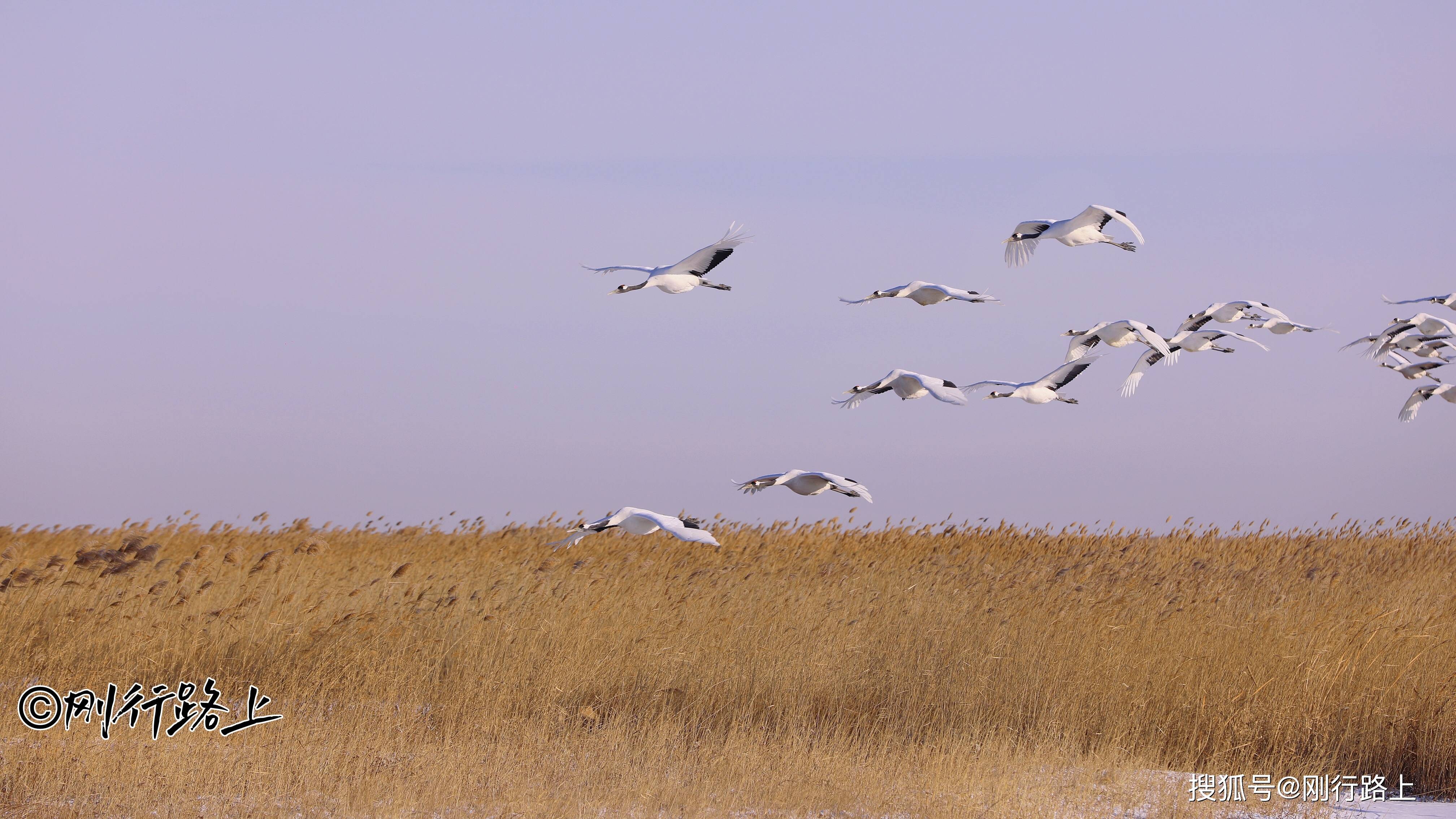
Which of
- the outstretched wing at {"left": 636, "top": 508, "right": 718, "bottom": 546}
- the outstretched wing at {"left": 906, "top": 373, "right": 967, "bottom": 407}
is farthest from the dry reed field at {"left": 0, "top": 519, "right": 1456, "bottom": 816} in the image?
the outstretched wing at {"left": 906, "top": 373, "right": 967, "bottom": 407}

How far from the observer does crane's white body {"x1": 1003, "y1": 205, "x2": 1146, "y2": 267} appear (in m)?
7.24

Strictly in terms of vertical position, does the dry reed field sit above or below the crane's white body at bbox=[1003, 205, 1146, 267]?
below

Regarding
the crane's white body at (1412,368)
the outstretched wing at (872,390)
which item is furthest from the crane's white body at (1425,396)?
the outstretched wing at (872,390)

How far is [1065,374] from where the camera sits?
7945 millimetres

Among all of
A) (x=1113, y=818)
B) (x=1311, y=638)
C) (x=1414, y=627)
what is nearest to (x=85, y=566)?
(x=1113, y=818)

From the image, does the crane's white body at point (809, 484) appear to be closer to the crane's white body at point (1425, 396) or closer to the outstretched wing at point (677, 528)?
the outstretched wing at point (677, 528)

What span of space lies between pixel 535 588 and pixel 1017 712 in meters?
4.09

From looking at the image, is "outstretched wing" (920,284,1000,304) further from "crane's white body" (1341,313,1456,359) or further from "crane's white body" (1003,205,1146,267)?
"crane's white body" (1341,313,1456,359)

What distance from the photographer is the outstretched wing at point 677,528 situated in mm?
5887

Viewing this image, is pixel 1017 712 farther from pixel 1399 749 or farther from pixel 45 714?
pixel 45 714

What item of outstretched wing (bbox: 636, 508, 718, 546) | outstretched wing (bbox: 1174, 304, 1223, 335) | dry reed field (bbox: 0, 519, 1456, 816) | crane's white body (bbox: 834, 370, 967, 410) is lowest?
dry reed field (bbox: 0, 519, 1456, 816)

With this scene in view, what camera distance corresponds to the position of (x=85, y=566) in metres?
9.24

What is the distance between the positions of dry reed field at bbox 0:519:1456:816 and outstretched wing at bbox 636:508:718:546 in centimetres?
141

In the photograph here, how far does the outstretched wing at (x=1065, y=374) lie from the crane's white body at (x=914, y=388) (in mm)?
1008
